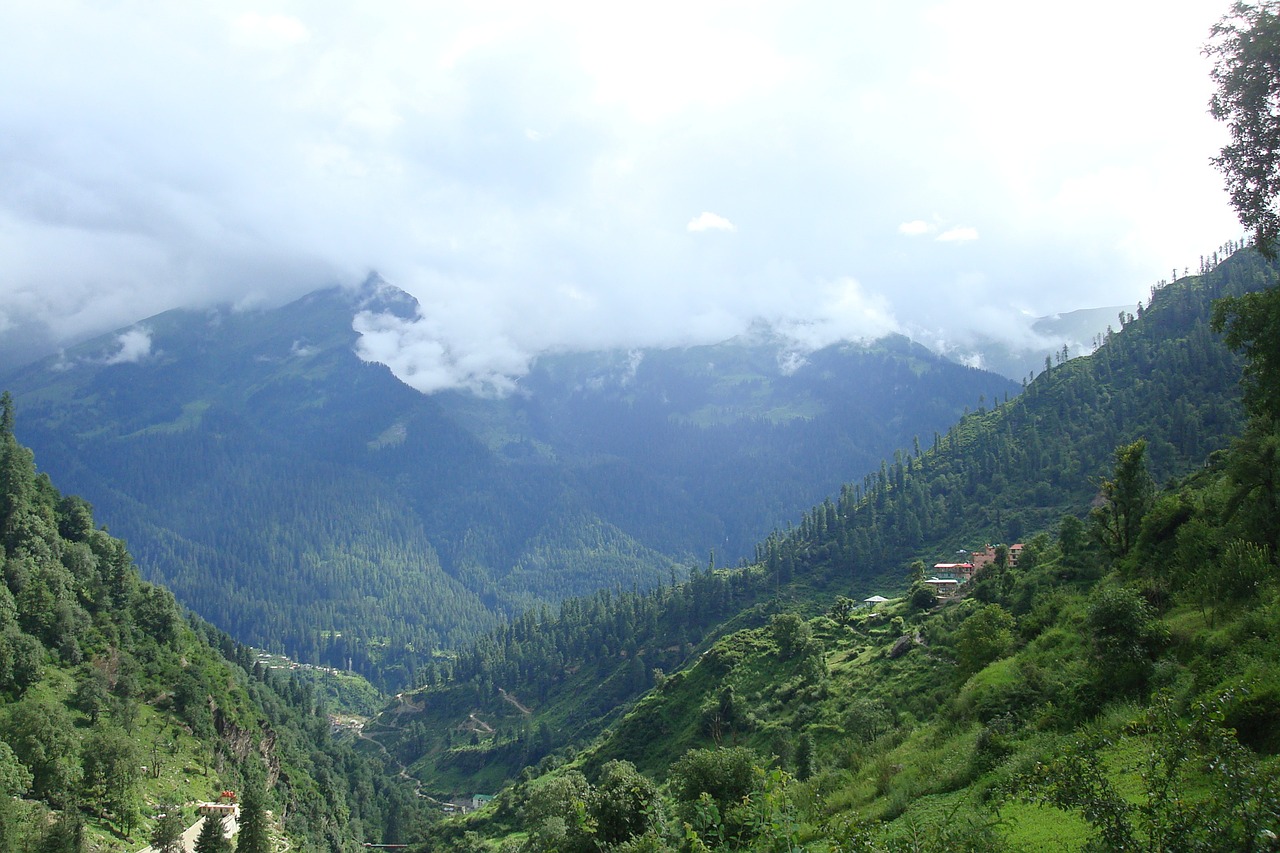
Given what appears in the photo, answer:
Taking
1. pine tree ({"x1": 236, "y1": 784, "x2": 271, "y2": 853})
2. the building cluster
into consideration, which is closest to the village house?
the building cluster

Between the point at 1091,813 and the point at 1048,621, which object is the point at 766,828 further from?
the point at 1048,621

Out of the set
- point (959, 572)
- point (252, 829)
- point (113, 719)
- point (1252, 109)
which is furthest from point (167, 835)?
point (959, 572)

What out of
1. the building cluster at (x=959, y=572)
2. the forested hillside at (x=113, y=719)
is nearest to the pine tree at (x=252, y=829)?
the forested hillside at (x=113, y=719)

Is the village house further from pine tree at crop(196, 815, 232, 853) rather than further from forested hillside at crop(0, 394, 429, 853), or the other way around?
pine tree at crop(196, 815, 232, 853)

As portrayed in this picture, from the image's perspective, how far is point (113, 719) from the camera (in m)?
104

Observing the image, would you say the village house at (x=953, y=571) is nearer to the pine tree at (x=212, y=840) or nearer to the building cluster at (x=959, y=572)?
the building cluster at (x=959, y=572)

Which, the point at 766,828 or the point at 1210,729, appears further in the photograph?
the point at 766,828

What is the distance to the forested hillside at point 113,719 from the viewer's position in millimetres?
87188

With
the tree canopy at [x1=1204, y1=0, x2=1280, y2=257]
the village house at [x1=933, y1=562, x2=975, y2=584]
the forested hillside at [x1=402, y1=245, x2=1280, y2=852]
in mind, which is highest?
the tree canopy at [x1=1204, y1=0, x2=1280, y2=257]

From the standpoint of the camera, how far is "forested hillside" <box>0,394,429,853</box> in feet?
286

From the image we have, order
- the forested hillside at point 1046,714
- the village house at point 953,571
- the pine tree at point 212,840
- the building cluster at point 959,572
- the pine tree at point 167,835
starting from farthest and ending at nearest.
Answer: the village house at point 953,571 < the building cluster at point 959,572 < the pine tree at point 212,840 < the pine tree at point 167,835 < the forested hillside at point 1046,714

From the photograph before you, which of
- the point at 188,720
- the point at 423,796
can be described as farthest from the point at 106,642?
the point at 423,796

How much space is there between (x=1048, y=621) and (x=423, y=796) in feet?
584

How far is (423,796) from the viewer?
18875 cm
